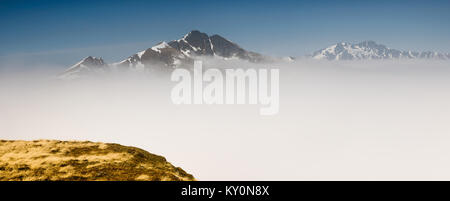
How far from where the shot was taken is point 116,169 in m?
28.8

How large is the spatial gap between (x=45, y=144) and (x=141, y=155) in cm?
1464

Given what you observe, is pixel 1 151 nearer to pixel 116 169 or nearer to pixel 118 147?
pixel 118 147

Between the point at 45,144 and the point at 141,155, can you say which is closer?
the point at 141,155

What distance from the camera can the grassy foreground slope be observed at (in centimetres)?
2700

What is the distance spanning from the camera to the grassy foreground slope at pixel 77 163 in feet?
88.6

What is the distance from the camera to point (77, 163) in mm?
30516
